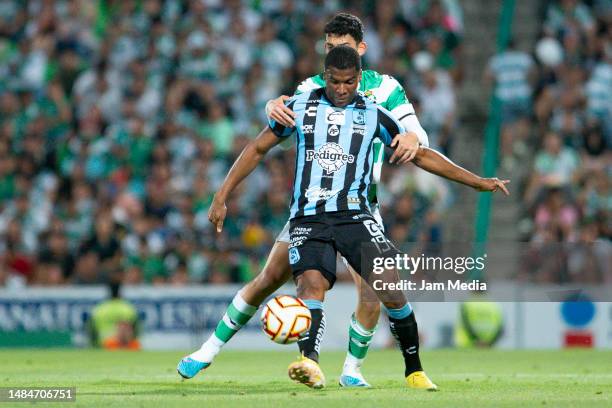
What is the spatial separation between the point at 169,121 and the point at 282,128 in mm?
11915

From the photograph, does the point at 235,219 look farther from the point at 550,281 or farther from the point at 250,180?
the point at 550,281

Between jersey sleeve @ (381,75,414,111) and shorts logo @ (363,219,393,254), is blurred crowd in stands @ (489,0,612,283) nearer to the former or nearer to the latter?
jersey sleeve @ (381,75,414,111)

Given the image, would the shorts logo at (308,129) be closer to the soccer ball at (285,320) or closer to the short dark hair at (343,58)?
the short dark hair at (343,58)

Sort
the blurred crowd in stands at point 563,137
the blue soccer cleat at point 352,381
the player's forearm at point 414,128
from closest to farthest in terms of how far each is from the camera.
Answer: the player's forearm at point 414,128
the blue soccer cleat at point 352,381
the blurred crowd in stands at point 563,137

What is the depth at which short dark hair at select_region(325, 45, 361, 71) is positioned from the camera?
8766 mm

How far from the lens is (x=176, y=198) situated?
1972 cm

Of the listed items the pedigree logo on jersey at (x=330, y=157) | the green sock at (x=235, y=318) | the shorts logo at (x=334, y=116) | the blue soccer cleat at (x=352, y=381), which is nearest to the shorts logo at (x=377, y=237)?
the pedigree logo on jersey at (x=330, y=157)

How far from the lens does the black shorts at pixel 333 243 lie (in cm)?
888

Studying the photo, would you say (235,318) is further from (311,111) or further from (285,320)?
(311,111)

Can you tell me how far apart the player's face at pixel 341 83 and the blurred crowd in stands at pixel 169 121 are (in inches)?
371

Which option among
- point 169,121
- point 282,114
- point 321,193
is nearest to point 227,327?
point 321,193

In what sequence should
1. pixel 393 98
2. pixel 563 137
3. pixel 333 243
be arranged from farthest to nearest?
1. pixel 563 137
2. pixel 393 98
3. pixel 333 243

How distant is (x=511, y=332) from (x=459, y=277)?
323 inches

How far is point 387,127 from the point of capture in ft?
29.9
